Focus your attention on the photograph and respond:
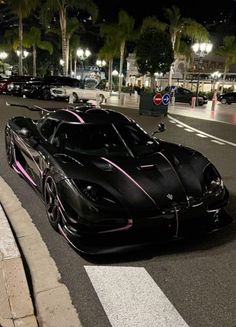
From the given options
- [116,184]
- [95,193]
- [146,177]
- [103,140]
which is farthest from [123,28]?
[95,193]

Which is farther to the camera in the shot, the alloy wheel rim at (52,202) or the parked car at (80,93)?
the parked car at (80,93)

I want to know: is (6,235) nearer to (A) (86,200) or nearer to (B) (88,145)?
(A) (86,200)

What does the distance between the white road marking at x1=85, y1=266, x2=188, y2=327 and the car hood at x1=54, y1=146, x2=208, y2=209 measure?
0.65 metres

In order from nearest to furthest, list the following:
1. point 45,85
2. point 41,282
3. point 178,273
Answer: point 41,282 < point 178,273 < point 45,85

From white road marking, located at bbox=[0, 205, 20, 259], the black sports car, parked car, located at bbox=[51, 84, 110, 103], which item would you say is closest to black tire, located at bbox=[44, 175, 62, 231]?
the black sports car

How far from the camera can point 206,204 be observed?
4.35m

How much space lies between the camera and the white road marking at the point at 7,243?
415 cm

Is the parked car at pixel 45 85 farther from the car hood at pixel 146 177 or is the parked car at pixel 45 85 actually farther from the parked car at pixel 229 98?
the car hood at pixel 146 177

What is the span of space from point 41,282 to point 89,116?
→ 2.55 meters

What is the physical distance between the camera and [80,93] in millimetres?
26641

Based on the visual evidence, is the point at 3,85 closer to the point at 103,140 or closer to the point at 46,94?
the point at 46,94

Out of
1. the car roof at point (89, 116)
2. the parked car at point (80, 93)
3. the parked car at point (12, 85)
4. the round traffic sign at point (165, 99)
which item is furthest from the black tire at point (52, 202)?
the parked car at point (12, 85)

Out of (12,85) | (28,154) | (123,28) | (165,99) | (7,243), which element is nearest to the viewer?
(7,243)

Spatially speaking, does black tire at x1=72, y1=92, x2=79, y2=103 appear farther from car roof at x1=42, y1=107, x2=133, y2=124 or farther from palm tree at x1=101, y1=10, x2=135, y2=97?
car roof at x1=42, y1=107, x2=133, y2=124
